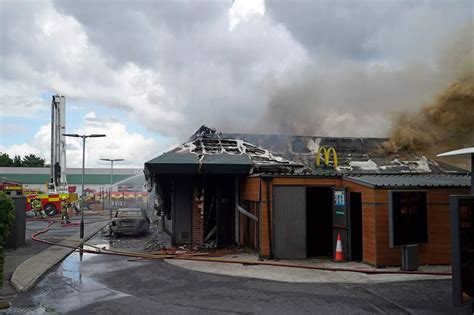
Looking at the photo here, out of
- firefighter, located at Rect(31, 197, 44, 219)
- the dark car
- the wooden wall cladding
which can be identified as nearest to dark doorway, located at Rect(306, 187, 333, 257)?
the wooden wall cladding

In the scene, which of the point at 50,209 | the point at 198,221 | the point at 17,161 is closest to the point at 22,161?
the point at 17,161

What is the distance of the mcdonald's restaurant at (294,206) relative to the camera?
10367 millimetres

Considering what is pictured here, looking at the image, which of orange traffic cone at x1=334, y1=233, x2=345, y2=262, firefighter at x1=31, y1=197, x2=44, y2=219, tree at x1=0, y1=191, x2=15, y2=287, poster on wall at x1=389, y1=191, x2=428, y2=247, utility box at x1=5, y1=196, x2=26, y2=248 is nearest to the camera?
tree at x1=0, y1=191, x2=15, y2=287

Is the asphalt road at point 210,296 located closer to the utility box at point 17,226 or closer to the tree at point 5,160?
the utility box at point 17,226

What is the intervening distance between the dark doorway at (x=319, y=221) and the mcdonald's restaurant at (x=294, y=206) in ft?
0.10

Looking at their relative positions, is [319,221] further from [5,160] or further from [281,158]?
[5,160]

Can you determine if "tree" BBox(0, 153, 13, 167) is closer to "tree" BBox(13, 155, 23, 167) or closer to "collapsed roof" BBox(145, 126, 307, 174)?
"tree" BBox(13, 155, 23, 167)

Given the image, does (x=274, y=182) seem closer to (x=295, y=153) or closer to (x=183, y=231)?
(x=183, y=231)

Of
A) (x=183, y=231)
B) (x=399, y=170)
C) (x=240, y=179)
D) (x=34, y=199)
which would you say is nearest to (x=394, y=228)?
(x=240, y=179)

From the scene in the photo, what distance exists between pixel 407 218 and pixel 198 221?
7478 millimetres

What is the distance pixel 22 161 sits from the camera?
83.1m

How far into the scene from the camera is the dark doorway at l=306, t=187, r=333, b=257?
12844mm

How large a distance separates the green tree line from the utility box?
230 ft

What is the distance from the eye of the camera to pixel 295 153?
22.6 m
